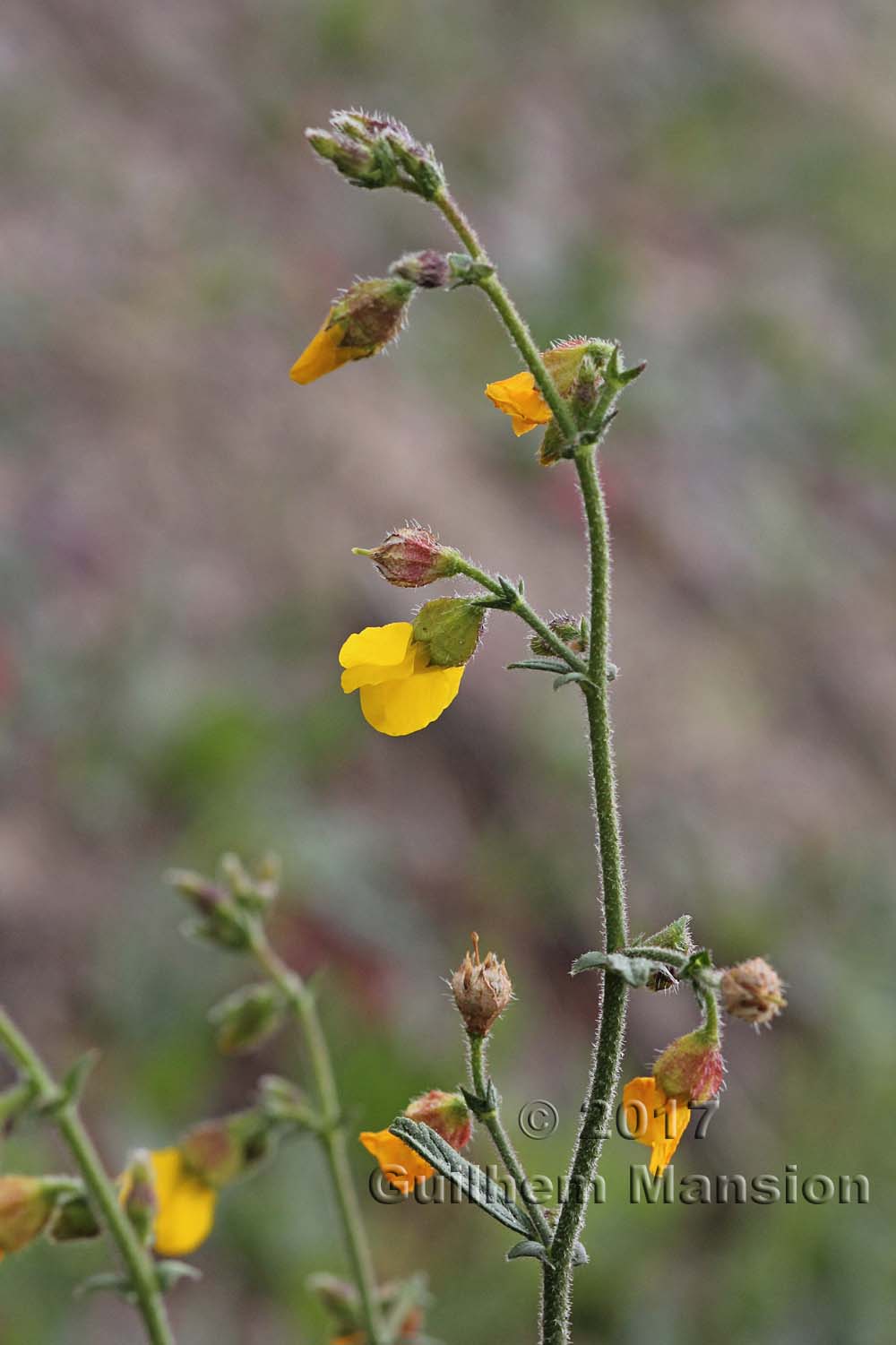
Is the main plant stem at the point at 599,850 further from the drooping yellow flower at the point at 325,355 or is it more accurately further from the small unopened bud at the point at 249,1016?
the small unopened bud at the point at 249,1016

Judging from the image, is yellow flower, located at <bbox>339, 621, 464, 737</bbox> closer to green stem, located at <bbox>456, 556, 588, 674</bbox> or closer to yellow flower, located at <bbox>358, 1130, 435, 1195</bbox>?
green stem, located at <bbox>456, 556, 588, 674</bbox>

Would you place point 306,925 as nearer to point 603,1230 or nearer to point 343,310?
point 603,1230

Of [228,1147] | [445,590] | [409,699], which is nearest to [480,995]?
[409,699]

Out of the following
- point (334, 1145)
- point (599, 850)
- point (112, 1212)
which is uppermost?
point (599, 850)

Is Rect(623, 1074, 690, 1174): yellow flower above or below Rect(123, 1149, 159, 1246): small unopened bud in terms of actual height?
above

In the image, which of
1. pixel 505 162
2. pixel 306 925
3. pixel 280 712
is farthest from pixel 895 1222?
pixel 505 162

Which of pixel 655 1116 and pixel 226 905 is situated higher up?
pixel 226 905

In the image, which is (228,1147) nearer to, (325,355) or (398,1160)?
(398,1160)

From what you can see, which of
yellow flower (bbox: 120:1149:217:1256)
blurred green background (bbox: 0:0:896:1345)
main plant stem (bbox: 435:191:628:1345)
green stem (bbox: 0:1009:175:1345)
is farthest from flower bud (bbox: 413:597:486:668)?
blurred green background (bbox: 0:0:896:1345)
